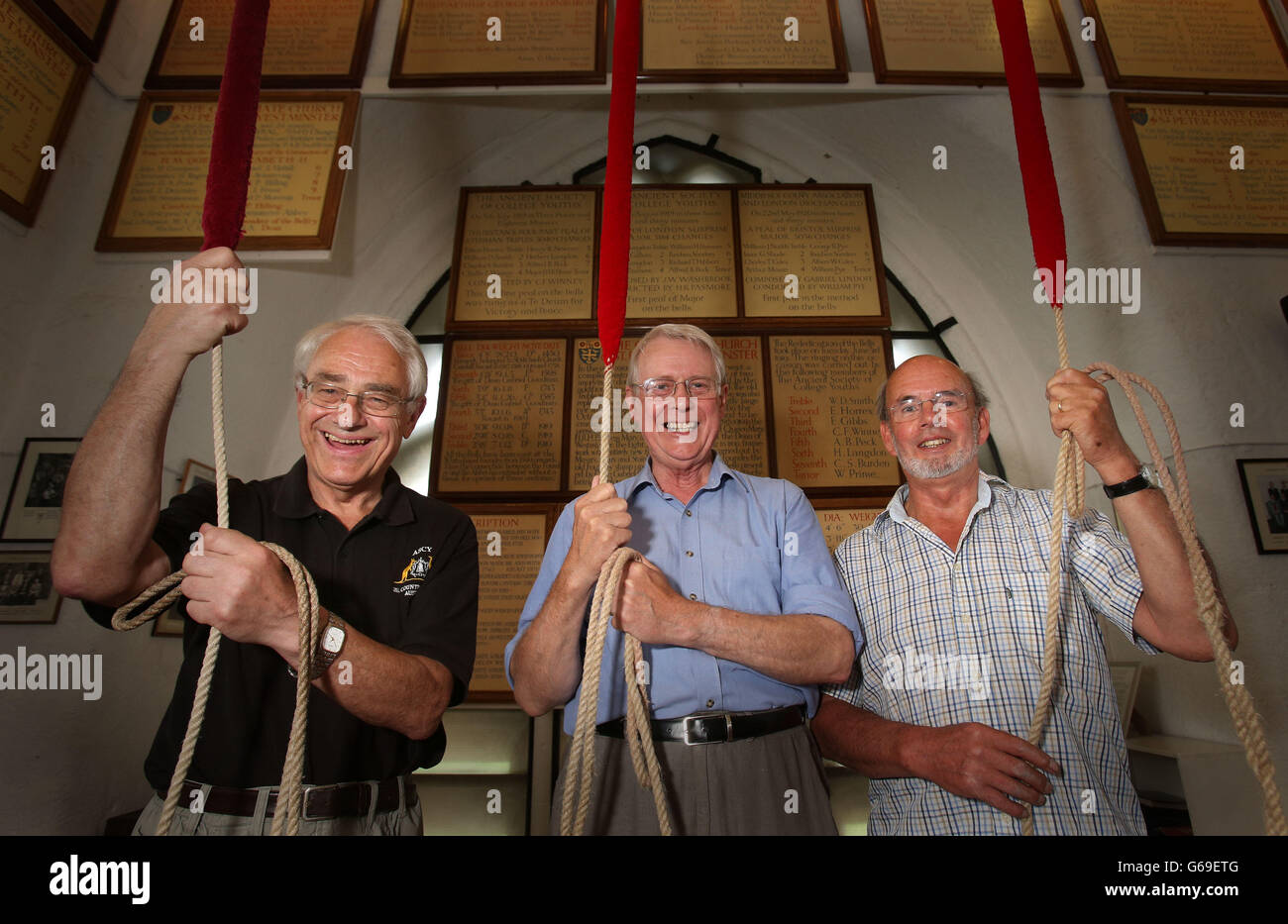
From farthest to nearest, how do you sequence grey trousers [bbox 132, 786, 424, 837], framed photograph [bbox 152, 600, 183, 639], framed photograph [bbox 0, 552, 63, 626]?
framed photograph [bbox 152, 600, 183, 639]
framed photograph [bbox 0, 552, 63, 626]
grey trousers [bbox 132, 786, 424, 837]

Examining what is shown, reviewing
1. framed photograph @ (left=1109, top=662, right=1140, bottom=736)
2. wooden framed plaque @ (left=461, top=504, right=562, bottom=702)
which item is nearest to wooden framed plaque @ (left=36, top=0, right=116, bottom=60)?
wooden framed plaque @ (left=461, top=504, right=562, bottom=702)

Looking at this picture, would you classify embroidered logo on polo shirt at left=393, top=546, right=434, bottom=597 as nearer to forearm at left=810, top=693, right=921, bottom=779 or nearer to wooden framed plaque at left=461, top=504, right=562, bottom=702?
forearm at left=810, top=693, right=921, bottom=779

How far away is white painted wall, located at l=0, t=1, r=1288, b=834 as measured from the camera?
1470 mm

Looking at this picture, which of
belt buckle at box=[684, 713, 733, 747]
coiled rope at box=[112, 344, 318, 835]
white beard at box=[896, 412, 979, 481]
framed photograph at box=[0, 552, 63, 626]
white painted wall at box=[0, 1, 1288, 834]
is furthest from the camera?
white painted wall at box=[0, 1, 1288, 834]

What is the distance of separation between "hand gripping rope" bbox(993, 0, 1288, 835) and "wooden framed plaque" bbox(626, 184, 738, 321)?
120cm

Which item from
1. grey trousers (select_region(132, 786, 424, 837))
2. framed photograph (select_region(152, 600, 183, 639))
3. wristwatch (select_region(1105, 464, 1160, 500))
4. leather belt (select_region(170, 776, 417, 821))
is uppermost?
wristwatch (select_region(1105, 464, 1160, 500))

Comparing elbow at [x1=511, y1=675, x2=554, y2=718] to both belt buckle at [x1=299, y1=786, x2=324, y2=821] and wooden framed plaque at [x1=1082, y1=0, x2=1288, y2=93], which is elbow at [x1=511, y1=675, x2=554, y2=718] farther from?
wooden framed plaque at [x1=1082, y1=0, x2=1288, y2=93]

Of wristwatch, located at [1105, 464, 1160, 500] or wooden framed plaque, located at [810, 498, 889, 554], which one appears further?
wooden framed plaque, located at [810, 498, 889, 554]

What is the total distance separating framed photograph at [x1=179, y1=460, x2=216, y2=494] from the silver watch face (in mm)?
1136

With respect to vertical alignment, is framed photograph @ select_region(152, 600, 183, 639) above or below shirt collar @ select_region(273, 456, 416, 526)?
below

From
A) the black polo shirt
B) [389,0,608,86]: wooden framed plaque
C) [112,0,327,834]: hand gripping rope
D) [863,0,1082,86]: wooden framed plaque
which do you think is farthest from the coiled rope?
[863,0,1082,86]: wooden framed plaque

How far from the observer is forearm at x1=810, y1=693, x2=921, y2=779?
Answer: 100 cm
